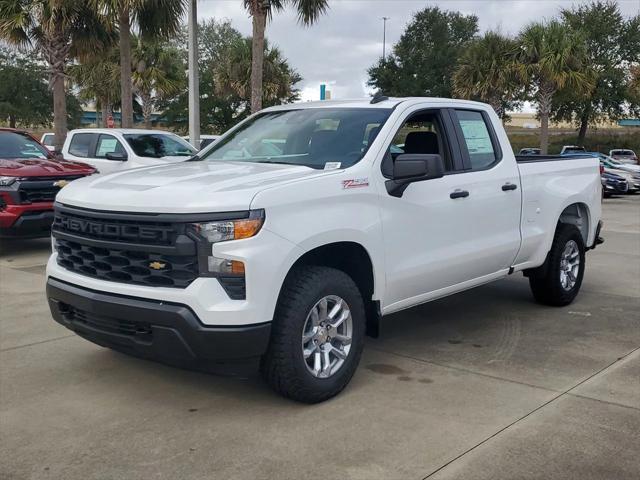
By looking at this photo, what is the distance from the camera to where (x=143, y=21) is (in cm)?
1820

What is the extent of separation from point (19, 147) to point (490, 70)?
22203 millimetres

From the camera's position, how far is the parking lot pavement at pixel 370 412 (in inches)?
138

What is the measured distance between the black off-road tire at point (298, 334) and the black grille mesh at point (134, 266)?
1.86 ft

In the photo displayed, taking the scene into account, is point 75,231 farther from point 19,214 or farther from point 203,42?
point 203,42

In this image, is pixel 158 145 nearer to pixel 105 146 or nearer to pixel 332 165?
pixel 105 146

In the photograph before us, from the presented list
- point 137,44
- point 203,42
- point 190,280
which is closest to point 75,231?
point 190,280

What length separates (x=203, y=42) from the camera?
65.1 metres

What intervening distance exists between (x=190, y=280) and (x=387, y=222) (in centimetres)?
142

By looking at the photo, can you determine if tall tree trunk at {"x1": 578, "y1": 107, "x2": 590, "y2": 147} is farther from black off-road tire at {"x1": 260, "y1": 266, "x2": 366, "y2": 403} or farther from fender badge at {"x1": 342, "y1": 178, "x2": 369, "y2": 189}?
black off-road tire at {"x1": 260, "y1": 266, "x2": 366, "y2": 403}

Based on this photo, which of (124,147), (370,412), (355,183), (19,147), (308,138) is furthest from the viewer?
(124,147)

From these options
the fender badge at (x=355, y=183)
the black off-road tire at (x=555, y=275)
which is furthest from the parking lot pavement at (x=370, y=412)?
the fender badge at (x=355, y=183)

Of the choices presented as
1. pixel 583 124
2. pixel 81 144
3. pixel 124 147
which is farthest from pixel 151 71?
pixel 583 124

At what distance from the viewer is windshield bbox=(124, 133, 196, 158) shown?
12.7 metres

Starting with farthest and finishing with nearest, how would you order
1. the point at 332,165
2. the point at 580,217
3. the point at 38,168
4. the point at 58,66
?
the point at 58,66
the point at 38,168
the point at 580,217
the point at 332,165
